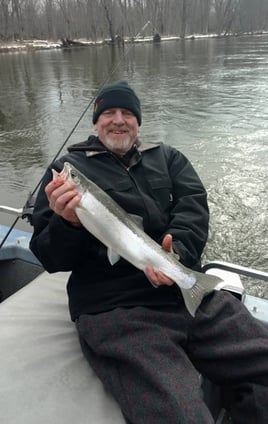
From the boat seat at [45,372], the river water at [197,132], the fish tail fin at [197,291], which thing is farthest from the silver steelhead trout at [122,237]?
the river water at [197,132]

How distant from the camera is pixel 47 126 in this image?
12.3 metres

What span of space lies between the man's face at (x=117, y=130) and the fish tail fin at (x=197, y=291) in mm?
975

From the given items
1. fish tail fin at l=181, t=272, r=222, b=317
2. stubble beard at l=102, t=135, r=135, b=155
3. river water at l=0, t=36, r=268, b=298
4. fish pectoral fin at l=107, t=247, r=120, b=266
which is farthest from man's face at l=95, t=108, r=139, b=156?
river water at l=0, t=36, r=268, b=298

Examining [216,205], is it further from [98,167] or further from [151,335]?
[151,335]

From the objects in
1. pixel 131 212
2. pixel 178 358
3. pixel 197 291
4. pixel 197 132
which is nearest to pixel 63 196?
pixel 131 212

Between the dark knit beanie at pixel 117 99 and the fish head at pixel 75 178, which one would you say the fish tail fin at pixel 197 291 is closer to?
the fish head at pixel 75 178

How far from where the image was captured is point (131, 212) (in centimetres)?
234

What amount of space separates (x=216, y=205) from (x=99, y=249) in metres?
4.46

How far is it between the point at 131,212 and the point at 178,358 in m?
0.88

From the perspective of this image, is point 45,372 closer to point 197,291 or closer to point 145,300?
point 145,300

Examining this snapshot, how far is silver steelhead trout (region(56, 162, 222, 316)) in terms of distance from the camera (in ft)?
6.28

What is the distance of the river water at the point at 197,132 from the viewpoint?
577cm

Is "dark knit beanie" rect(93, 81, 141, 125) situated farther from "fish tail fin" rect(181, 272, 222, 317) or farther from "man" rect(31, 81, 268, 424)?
"fish tail fin" rect(181, 272, 222, 317)

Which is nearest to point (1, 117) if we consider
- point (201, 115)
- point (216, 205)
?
point (201, 115)
